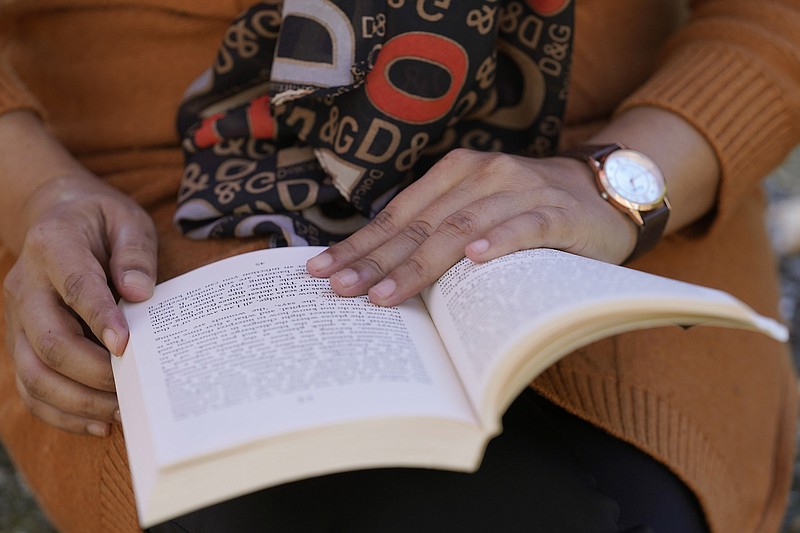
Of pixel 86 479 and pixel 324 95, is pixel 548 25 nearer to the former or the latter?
pixel 324 95

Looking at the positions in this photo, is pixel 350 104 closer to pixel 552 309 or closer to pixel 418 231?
pixel 418 231

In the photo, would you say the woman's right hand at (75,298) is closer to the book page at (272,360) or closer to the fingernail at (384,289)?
the book page at (272,360)

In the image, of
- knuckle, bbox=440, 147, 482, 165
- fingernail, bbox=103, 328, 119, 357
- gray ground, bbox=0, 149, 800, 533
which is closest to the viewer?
fingernail, bbox=103, 328, 119, 357

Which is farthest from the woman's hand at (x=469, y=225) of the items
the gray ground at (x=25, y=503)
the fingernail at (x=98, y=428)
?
the gray ground at (x=25, y=503)

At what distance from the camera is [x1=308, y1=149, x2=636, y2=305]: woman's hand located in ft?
2.12

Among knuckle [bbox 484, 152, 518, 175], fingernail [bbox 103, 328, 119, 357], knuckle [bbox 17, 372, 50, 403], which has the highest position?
knuckle [bbox 484, 152, 518, 175]

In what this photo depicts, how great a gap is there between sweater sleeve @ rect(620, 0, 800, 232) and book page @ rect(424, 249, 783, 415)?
337mm

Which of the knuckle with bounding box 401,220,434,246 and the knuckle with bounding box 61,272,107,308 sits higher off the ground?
the knuckle with bounding box 401,220,434,246

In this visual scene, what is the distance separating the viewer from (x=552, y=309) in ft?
1.74

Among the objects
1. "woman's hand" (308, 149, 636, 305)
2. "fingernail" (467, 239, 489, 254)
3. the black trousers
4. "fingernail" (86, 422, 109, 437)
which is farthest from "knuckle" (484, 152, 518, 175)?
"fingernail" (86, 422, 109, 437)

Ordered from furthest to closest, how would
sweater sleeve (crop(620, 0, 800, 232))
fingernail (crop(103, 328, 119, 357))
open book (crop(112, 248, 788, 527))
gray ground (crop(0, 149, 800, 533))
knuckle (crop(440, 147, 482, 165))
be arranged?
gray ground (crop(0, 149, 800, 533)) → sweater sleeve (crop(620, 0, 800, 232)) → knuckle (crop(440, 147, 482, 165)) → fingernail (crop(103, 328, 119, 357)) → open book (crop(112, 248, 788, 527))

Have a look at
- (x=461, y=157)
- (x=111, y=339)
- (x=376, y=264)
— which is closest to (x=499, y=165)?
(x=461, y=157)

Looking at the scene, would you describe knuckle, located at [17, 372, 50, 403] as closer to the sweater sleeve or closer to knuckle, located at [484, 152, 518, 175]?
knuckle, located at [484, 152, 518, 175]

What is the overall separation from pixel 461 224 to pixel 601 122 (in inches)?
16.5
